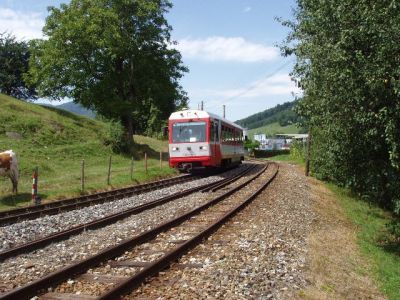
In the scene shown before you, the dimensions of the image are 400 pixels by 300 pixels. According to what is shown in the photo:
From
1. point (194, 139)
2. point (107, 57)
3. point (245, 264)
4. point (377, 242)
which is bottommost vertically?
point (377, 242)

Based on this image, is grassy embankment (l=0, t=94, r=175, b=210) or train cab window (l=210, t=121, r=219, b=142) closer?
grassy embankment (l=0, t=94, r=175, b=210)

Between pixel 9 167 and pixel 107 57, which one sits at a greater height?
pixel 107 57

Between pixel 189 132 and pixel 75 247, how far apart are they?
16448mm

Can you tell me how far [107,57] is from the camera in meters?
38.2

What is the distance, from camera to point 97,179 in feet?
75.2

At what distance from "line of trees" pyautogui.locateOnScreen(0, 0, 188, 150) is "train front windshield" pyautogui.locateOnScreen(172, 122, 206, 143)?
455 inches

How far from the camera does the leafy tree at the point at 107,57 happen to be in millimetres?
37000

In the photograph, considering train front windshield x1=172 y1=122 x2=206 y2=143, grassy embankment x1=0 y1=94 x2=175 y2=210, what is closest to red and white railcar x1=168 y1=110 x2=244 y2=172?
train front windshield x1=172 y1=122 x2=206 y2=143

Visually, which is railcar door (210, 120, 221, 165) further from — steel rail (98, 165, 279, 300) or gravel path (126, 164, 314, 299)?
steel rail (98, 165, 279, 300)

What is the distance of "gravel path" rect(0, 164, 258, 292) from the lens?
738cm

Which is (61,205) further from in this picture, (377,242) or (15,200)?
(377,242)

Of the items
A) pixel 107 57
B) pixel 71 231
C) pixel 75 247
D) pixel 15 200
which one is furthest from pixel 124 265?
pixel 107 57

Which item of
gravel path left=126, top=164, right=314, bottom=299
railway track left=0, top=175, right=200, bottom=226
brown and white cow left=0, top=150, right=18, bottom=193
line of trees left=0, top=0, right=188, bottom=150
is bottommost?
gravel path left=126, top=164, right=314, bottom=299

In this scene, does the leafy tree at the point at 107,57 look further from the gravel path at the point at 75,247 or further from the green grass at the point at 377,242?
the gravel path at the point at 75,247
